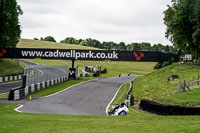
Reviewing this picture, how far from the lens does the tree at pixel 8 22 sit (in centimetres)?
5228

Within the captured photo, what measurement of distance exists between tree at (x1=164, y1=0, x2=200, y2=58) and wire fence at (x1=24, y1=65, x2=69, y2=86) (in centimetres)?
1716

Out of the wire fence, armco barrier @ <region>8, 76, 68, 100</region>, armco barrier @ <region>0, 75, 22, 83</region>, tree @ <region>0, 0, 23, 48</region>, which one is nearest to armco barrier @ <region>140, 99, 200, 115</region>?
armco barrier @ <region>8, 76, 68, 100</region>

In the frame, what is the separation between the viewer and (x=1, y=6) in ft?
171

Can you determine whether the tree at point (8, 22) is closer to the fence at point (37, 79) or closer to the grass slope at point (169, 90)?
the fence at point (37, 79)

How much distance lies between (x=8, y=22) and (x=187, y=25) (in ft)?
87.5

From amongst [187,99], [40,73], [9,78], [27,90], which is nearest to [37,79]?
[40,73]

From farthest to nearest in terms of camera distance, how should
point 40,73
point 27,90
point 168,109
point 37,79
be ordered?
point 40,73 → point 37,79 → point 27,90 → point 168,109

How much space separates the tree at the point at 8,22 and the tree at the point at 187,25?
2408 centimetres

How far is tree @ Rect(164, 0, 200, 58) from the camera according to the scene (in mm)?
45312

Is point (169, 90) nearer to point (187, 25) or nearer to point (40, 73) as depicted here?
point (40, 73)

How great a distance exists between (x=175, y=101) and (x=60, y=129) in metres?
14.2

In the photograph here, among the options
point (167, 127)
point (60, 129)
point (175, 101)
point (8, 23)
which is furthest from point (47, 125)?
point (8, 23)

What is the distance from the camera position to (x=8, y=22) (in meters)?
52.8

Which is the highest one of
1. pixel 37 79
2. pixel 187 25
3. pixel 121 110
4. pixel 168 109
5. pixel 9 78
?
pixel 187 25
